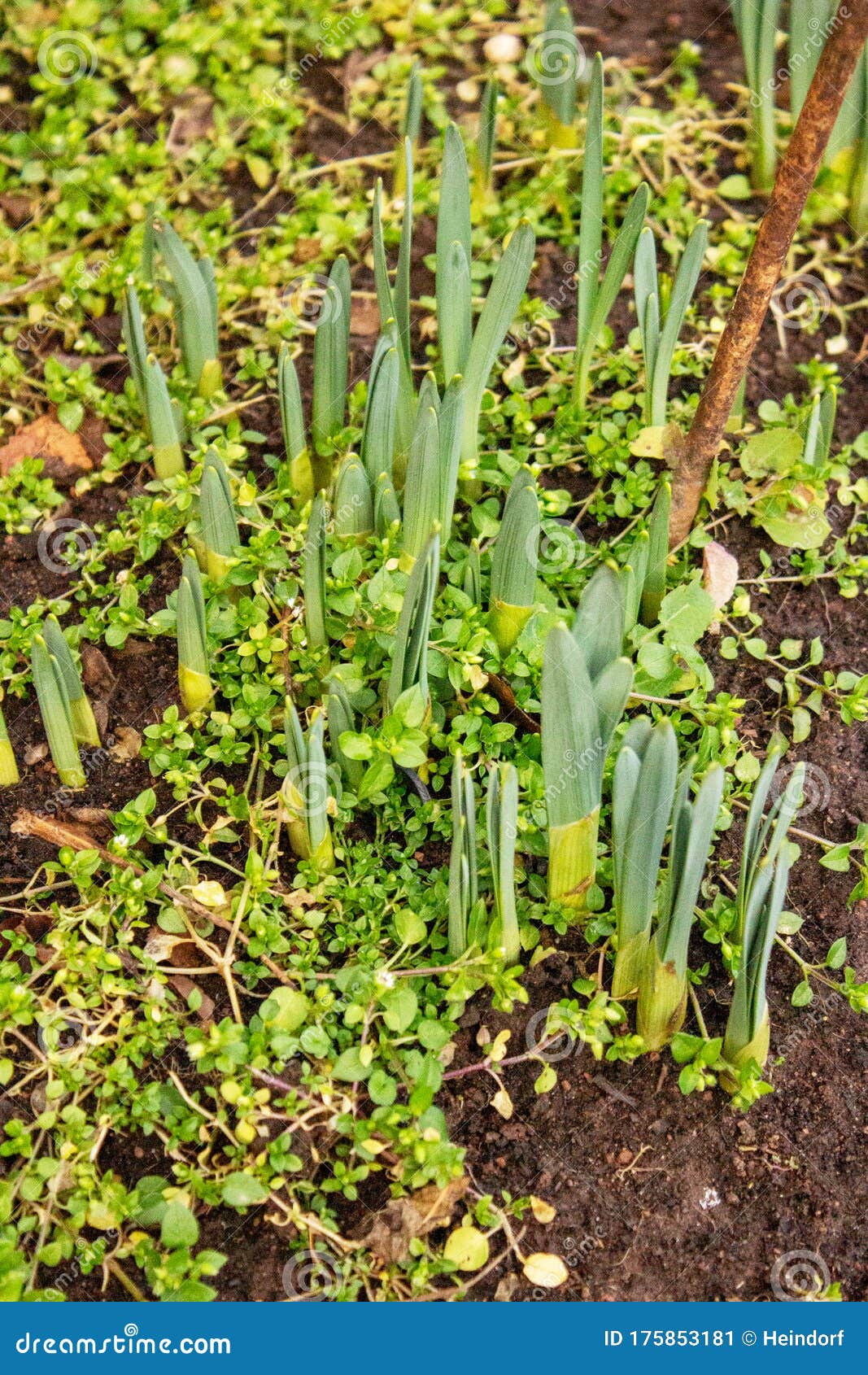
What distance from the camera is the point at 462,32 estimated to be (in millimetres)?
3338

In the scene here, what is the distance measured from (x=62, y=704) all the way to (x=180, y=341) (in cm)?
96

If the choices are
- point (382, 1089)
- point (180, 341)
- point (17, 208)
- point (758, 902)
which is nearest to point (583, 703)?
point (758, 902)

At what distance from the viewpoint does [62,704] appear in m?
2.10

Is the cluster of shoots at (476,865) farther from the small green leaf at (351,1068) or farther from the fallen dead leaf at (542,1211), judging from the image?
the fallen dead leaf at (542,1211)

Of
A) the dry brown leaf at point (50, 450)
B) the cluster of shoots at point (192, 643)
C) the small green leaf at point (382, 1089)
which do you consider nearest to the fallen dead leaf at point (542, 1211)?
the small green leaf at point (382, 1089)

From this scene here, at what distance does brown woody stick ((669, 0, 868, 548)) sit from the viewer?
6.49 ft

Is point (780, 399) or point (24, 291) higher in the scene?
point (24, 291)

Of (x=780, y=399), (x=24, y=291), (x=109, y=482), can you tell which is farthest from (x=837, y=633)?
(x=24, y=291)

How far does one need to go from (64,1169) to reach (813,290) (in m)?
2.37

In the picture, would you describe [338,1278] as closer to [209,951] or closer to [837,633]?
[209,951]

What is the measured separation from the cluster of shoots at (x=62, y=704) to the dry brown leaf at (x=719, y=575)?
1162 mm

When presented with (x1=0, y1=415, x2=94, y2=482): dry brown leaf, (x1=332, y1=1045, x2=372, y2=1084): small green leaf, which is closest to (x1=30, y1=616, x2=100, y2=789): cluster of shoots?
(x1=0, y1=415, x2=94, y2=482): dry brown leaf

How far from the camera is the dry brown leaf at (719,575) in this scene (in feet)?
8.07

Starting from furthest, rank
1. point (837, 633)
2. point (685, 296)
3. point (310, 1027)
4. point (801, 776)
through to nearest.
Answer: point (837, 633) < point (685, 296) < point (310, 1027) < point (801, 776)
